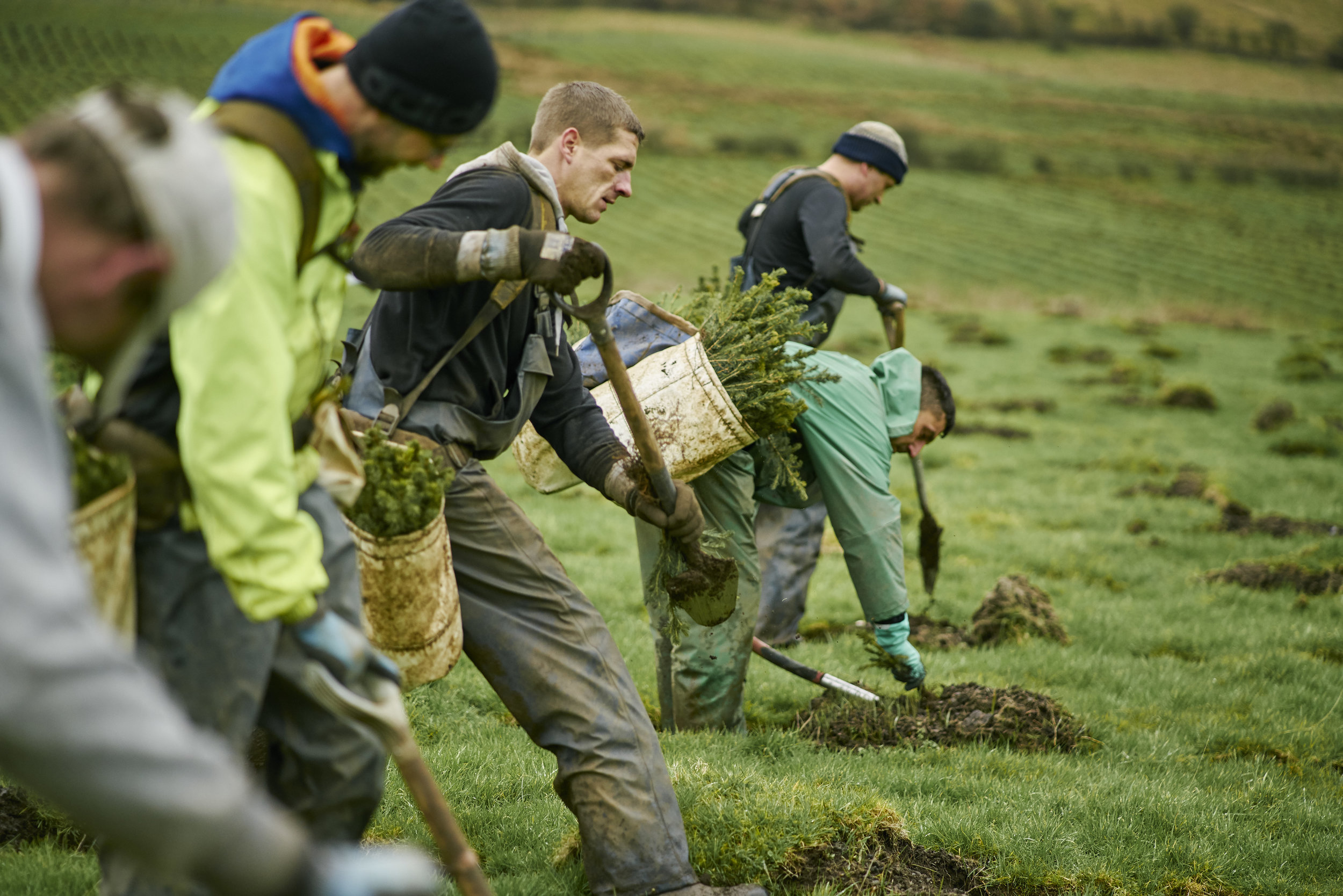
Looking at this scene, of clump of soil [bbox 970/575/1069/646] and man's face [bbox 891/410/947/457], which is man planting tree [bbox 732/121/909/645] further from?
man's face [bbox 891/410/947/457]

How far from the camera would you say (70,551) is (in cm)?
151

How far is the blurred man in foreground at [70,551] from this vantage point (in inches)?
53.2

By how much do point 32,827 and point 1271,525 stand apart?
33.9 ft

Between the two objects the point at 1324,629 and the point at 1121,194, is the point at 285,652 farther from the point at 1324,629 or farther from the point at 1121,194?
the point at 1121,194

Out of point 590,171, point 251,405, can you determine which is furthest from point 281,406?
point 590,171

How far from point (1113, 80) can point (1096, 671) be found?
80.8 meters

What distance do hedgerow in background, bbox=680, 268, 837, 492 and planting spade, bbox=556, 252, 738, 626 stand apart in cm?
79

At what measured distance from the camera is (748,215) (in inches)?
296

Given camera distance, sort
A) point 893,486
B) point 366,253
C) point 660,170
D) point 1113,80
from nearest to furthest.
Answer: point 366,253 < point 893,486 < point 660,170 < point 1113,80

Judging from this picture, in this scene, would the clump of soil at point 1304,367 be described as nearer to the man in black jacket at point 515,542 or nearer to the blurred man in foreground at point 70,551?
the man in black jacket at point 515,542

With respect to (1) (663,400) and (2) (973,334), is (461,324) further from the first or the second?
(2) (973,334)

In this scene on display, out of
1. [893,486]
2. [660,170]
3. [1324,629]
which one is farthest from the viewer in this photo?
[660,170]

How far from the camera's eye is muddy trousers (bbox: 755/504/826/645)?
710 centimetres

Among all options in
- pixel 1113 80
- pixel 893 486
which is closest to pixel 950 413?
pixel 893 486
